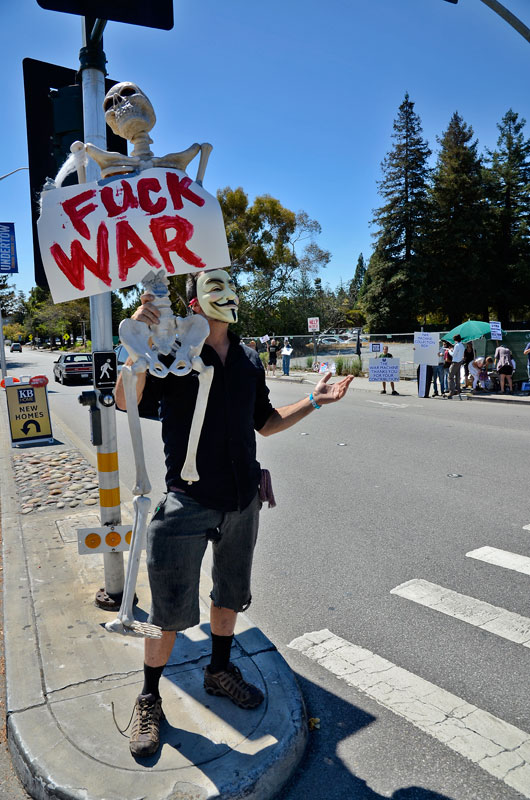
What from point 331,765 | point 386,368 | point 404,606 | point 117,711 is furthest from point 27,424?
point 386,368

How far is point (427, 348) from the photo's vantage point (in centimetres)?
1672

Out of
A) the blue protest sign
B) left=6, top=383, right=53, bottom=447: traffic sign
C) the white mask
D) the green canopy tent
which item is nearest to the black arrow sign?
left=6, top=383, right=53, bottom=447: traffic sign

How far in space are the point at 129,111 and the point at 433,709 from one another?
3239 millimetres

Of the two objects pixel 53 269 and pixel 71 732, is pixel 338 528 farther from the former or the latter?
pixel 53 269

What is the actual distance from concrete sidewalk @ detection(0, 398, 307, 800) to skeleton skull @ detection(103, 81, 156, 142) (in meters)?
2.67

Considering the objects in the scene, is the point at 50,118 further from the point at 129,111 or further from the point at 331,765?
the point at 331,765

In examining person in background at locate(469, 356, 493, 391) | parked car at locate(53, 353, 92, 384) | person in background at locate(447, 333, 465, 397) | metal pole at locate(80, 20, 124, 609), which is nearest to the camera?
metal pole at locate(80, 20, 124, 609)

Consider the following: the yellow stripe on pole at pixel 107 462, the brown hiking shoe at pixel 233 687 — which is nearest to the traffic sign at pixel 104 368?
the yellow stripe on pole at pixel 107 462

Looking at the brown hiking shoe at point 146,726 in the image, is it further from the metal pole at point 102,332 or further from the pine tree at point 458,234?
the pine tree at point 458,234

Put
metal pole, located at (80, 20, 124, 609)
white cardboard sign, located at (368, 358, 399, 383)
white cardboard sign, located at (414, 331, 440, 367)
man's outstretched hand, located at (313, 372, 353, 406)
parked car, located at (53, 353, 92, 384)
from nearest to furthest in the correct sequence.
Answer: man's outstretched hand, located at (313, 372, 353, 406) → metal pole, located at (80, 20, 124, 609) → white cardboard sign, located at (414, 331, 440, 367) → white cardboard sign, located at (368, 358, 399, 383) → parked car, located at (53, 353, 92, 384)

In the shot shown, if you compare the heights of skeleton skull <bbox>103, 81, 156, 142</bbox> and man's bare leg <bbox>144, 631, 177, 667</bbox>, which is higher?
skeleton skull <bbox>103, 81, 156, 142</bbox>

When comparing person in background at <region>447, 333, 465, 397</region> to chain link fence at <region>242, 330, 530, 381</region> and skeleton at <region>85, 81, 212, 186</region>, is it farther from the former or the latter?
skeleton at <region>85, 81, 212, 186</region>

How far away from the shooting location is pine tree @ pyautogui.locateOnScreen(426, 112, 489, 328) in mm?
42469

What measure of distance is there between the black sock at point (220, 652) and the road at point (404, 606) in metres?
0.54
